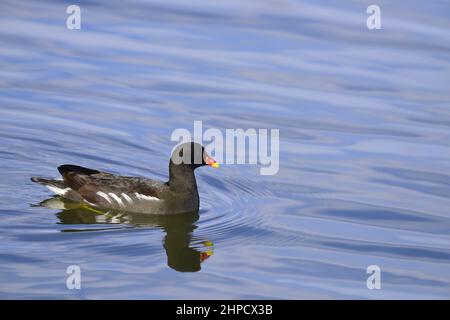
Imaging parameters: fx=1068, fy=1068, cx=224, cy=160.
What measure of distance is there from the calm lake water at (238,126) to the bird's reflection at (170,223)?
0.04m

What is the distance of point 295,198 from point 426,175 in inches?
79.9

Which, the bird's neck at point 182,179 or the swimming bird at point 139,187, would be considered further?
the bird's neck at point 182,179

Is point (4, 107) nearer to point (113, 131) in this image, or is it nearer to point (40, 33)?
point (113, 131)

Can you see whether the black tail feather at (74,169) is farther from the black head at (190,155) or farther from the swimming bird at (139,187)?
the black head at (190,155)

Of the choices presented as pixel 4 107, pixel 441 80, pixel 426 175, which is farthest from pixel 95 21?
pixel 426 175

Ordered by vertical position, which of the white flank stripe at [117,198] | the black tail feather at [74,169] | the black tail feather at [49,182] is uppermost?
the black tail feather at [74,169]

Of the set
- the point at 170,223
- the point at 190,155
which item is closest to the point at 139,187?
the point at 170,223

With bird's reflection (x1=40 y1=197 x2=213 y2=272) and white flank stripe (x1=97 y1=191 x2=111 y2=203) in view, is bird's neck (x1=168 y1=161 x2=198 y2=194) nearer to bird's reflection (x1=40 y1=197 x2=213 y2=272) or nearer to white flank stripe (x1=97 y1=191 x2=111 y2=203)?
bird's reflection (x1=40 y1=197 x2=213 y2=272)

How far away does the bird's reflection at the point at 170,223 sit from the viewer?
12.0m

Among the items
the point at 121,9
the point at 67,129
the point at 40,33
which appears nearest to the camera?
the point at 67,129

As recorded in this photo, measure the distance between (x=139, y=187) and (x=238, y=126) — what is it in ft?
9.67

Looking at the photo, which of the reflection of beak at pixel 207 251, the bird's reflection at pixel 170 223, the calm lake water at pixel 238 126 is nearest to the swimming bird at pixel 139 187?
the bird's reflection at pixel 170 223
